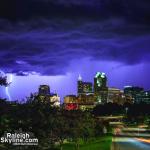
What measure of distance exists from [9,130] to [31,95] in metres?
12.4

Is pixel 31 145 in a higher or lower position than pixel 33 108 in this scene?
lower

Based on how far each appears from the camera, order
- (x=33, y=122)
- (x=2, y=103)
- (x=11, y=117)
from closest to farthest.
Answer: (x=2, y=103) → (x=11, y=117) → (x=33, y=122)

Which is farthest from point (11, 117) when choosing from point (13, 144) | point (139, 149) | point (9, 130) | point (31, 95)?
point (139, 149)

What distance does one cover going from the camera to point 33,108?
35.8m

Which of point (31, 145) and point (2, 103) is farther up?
point (2, 103)

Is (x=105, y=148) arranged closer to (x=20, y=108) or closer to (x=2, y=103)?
(x=20, y=108)

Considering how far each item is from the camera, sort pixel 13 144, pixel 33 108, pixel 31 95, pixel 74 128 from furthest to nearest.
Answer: pixel 74 128 < pixel 31 95 < pixel 33 108 < pixel 13 144

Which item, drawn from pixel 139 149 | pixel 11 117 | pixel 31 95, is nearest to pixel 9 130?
pixel 11 117

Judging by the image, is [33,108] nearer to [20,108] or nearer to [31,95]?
[20,108]

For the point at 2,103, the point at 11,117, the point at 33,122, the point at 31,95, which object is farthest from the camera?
the point at 31,95

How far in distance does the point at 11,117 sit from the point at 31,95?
1286cm

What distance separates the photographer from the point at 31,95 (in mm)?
40938

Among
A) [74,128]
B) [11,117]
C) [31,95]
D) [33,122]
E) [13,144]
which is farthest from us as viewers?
[74,128]

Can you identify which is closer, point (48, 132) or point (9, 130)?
point (9, 130)
